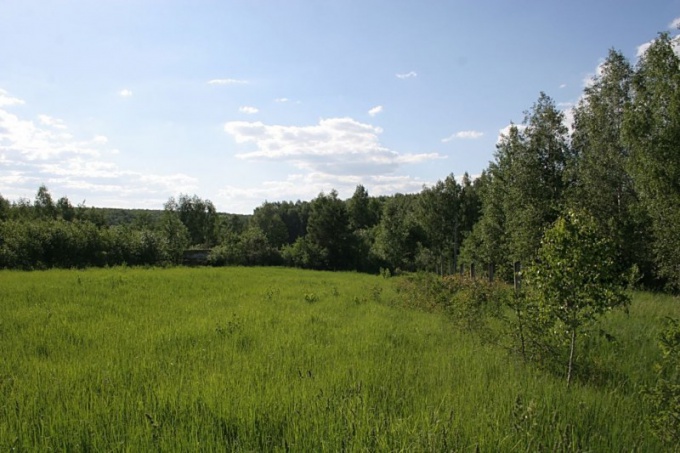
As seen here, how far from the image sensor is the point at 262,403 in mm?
4672

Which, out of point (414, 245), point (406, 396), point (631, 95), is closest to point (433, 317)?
point (406, 396)

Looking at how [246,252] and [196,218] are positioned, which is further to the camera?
[196,218]

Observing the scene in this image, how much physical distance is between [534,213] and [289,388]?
21.8m

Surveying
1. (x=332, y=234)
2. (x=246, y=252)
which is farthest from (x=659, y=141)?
(x=246, y=252)

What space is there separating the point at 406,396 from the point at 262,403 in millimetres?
1935

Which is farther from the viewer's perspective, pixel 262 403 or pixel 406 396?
pixel 406 396

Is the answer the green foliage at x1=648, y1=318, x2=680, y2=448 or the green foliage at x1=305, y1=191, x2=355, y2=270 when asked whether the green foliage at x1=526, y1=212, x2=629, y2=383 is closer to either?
the green foliage at x1=648, y1=318, x2=680, y2=448

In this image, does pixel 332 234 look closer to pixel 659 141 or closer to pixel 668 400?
pixel 659 141

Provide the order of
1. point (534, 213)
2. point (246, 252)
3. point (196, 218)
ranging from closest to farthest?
point (534, 213) → point (246, 252) → point (196, 218)

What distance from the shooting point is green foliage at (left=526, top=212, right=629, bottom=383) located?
230 inches

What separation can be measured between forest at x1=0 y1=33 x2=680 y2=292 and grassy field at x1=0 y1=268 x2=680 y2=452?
8.03 feet

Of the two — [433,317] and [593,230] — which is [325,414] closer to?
[593,230]

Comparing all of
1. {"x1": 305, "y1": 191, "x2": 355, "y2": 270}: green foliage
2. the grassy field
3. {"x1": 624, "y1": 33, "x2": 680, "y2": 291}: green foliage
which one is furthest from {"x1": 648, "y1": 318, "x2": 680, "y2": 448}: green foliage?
{"x1": 305, "y1": 191, "x2": 355, "y2": 270}: green foliage

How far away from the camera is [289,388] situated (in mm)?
5305
